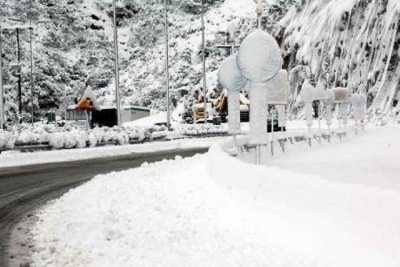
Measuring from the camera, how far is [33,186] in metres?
15.7

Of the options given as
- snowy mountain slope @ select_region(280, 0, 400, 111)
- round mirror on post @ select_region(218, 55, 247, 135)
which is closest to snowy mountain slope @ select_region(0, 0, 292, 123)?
snowy mountain slope @ select_region(280, 0, 400, 111)

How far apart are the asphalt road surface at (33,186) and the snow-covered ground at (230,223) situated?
0.51 metres

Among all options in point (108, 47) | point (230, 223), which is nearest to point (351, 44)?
point (108, 47)

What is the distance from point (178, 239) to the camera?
8328 millimetres

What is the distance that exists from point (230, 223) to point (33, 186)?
831cm

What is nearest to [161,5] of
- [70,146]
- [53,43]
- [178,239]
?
[53,43]

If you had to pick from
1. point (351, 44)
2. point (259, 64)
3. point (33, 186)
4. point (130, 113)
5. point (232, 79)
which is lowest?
point (33, 186)

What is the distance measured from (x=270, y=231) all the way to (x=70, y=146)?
23.0 m

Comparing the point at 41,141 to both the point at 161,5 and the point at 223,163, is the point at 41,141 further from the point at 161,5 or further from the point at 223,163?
the point at 161,5

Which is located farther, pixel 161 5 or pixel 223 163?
pixel 161 5

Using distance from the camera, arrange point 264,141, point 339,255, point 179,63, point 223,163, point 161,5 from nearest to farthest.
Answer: point 339,255 < point 223,163 < point 264,141 < point 179,63 < point 161,5

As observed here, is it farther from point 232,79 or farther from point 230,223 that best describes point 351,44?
point 230,223

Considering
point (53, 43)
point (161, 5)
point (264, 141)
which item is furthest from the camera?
point (161, 5)

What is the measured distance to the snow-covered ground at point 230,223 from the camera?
6.35 metres
